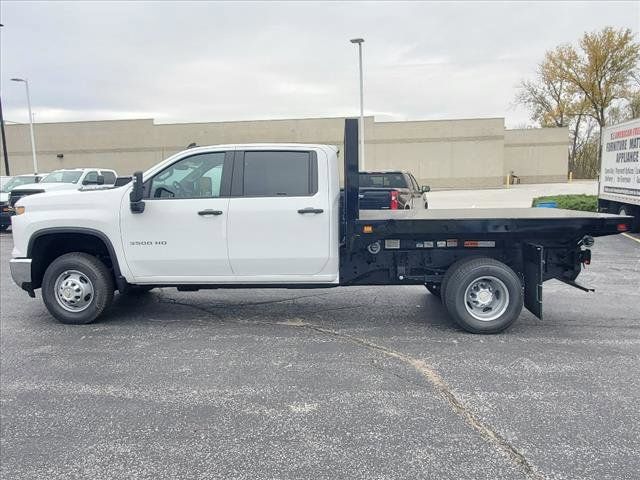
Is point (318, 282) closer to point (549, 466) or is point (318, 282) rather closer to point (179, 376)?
point (179, 376)

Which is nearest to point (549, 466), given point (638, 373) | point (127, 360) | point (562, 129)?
point (638, 373)

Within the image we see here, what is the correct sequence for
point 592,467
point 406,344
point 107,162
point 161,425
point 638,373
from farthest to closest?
point 107,162 → point 406,344 → point 638,373 → point 161,425 → point 592,467

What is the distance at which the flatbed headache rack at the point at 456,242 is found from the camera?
221 inches

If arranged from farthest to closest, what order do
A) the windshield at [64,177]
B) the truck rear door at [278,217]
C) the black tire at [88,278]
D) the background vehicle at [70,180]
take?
the windshield at [64,177] < the background vehicle at [70,180] < the black tire at [88,278] < the truck rear door at [278,217]

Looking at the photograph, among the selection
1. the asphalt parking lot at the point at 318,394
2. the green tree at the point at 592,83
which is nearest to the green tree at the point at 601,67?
the green tree at the point at 592,83

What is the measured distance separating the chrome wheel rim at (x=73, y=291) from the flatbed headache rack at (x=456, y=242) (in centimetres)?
296

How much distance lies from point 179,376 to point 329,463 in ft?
6.41

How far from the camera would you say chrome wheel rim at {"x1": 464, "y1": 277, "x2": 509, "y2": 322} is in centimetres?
580

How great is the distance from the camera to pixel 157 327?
629 centimetres

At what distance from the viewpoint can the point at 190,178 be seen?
6.05 metres

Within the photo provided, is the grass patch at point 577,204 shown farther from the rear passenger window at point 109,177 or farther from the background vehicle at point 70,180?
the rear passenger window at point 109,177

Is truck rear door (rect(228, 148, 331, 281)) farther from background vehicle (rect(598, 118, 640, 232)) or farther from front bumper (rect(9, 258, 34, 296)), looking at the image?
background vehicle (rect(598, 118, 640, 232))

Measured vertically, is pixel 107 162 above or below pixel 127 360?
above

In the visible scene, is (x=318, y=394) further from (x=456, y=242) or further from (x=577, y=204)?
(x=577, y=204)
